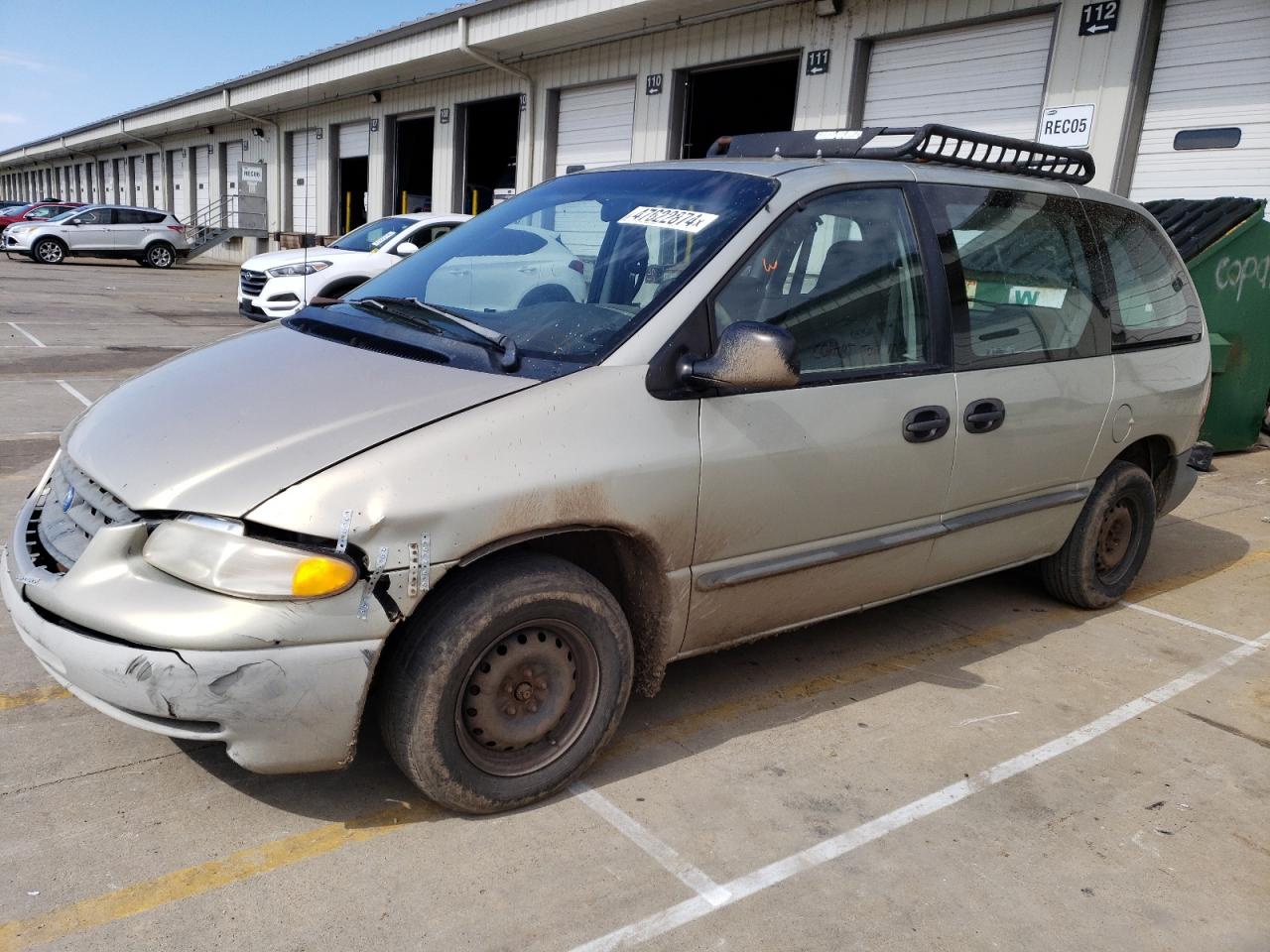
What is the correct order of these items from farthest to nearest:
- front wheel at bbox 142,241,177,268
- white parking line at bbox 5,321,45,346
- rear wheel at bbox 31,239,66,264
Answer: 1. front wheel at bbox 142,241,177,268
2. rear wheel at bbox 31,239,66,264
3. white parking line at bbox 5,321,45,346

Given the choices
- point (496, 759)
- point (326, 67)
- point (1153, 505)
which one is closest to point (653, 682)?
point (496, 759)

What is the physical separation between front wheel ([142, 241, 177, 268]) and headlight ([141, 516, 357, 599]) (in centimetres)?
3034

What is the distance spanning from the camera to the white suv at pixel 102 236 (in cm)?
2686

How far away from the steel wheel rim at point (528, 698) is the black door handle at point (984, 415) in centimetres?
165

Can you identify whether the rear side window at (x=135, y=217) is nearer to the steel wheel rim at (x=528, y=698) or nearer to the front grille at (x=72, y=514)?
the front grille at (x=72, y=514)

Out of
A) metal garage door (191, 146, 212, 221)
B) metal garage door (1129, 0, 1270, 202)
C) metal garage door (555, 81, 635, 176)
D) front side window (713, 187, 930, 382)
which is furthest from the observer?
metal garage door (191, 146, 212, 221)

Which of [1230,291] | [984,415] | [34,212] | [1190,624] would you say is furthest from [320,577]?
[34,212]

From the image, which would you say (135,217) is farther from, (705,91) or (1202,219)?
(1202,219)

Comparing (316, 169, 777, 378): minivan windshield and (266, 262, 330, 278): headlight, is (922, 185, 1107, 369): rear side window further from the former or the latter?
(266, 262, 330, 278): headlight

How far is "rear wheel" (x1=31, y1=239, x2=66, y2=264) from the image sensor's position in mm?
26797

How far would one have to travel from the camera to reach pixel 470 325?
118 inches

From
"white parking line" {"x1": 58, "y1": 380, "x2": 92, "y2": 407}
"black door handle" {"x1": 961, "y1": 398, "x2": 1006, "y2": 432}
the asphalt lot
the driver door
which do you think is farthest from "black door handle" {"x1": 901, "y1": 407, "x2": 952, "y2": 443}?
"white parking line" {"x1": 58, "y1": 380, "x2": 92, "y2": 407}

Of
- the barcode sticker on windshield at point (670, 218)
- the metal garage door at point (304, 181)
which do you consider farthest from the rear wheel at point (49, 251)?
the barcode sticker on windshield at point (670, 218)

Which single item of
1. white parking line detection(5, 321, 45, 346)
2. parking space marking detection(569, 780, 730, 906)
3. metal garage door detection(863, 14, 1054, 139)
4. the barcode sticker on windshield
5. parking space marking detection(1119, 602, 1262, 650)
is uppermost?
metal garage door detection(863, 14, 1054, 139)
